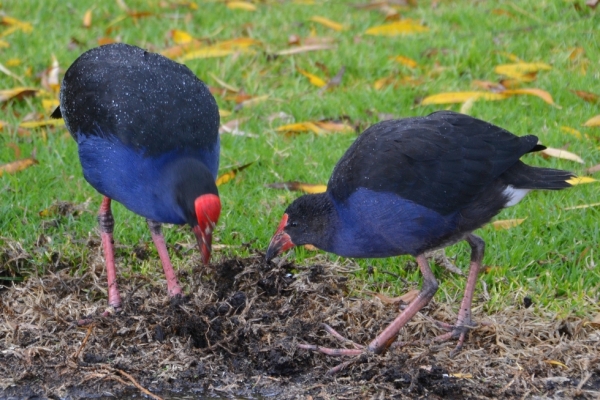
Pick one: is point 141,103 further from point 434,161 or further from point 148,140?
point 434,161

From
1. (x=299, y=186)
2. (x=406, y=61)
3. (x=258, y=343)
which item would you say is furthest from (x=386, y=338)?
(x=406, y=61)

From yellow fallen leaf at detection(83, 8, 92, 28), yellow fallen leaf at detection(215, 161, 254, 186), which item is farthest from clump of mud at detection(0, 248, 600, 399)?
yellow fallen leaf at detection(83, 8, 92, 28)

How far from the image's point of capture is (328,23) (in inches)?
359

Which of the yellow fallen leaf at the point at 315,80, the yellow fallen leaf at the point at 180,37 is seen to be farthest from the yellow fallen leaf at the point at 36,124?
the yellow fallen leaf at the point at 315,80

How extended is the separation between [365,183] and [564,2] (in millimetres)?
5185

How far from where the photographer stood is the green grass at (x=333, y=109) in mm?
5328

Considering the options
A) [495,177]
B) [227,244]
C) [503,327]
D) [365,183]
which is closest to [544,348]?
[503,327]

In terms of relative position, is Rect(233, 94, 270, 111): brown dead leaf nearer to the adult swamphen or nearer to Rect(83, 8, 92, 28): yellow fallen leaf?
Rect(83, 8, 92, 28): yellow fallen leaf

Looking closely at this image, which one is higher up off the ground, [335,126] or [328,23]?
[328,23]

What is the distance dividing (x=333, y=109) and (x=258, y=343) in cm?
311

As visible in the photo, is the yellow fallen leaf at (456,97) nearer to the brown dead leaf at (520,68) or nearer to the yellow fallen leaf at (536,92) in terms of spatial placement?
the yellow fallen leaf at (536,92)

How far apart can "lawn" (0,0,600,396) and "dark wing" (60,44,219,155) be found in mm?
805

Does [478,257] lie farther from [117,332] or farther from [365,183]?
[117,332]

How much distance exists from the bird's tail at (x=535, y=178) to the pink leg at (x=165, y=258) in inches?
74.1
